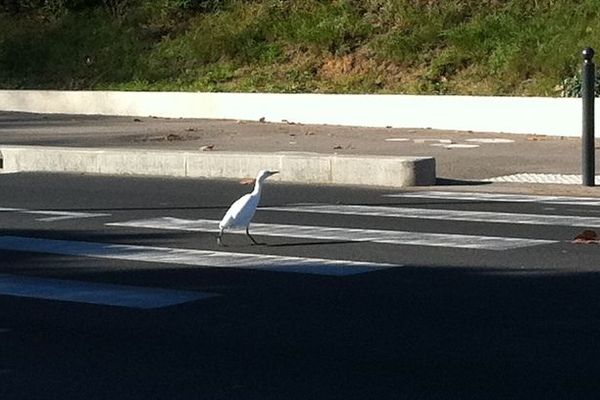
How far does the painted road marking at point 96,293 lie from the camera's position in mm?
9547

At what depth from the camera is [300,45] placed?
31.8 m

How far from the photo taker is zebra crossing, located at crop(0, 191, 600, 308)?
995 cm

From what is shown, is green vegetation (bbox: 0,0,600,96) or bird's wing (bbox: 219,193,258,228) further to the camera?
green vegetation (bbox: 0,0,600,96)

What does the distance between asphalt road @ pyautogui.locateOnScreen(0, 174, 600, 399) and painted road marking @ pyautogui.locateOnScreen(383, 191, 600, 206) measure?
110 mm

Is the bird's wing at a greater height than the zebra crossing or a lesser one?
greater

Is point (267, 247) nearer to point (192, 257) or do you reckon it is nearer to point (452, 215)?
point (192, 257)

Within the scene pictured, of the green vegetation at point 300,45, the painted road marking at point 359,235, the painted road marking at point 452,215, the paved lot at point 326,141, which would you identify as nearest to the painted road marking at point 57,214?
the painted road marking at point 359,235

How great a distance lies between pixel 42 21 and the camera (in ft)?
127

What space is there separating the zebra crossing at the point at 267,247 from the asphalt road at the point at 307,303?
0.10 feet

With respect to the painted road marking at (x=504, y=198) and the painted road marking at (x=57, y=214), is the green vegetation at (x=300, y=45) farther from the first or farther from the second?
the painted road marking at (x=57, y=214)

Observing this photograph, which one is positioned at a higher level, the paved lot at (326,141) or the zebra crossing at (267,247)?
the paved lot at (326,141)

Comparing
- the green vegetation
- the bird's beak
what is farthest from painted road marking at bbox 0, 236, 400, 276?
the green vegetation

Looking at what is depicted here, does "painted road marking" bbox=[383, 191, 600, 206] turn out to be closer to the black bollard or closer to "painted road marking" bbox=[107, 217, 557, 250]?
the black bollard

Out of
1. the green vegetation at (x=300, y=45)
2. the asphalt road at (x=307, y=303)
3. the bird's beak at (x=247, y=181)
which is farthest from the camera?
the green vegetation at (x=300, y=45)
